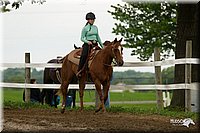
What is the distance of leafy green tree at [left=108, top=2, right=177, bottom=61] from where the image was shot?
2236cm

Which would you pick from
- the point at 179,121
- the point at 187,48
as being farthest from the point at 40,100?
the point at 179,121

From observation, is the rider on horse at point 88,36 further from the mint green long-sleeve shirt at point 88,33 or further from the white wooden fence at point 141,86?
the white wooden fence at point 141,86

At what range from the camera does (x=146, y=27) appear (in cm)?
2372

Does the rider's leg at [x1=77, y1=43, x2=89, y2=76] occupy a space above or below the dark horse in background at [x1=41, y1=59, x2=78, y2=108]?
above

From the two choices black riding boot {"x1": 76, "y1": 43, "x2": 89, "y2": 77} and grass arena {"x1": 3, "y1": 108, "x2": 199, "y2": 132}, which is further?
black riding boot {"x1": 76, "y1": 43, "x2": 89, "y2": 77}

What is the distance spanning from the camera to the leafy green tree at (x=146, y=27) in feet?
73.4

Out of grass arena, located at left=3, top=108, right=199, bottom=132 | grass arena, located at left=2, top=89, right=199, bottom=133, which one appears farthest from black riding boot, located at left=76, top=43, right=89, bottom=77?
grass arena, located at left=3, top=108, right=199, bottom=132

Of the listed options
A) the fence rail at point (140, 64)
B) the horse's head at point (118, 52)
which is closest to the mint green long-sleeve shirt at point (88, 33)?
the horse's head at point (118, 52)

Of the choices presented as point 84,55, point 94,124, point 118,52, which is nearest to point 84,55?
point 84,55

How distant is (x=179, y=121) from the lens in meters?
10.5

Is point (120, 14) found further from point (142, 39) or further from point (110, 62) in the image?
point (110, 62)

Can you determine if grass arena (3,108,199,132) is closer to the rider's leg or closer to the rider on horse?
the rider's leg

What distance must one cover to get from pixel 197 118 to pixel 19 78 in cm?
953

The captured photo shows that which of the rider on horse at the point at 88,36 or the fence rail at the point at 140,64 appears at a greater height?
the rider on horse at the point at 88,36
